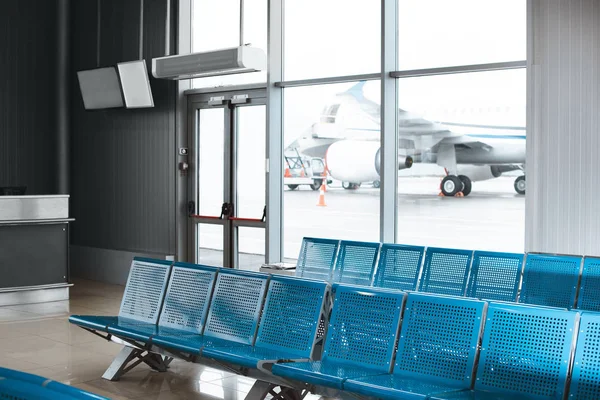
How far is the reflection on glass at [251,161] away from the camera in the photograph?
30.1ft

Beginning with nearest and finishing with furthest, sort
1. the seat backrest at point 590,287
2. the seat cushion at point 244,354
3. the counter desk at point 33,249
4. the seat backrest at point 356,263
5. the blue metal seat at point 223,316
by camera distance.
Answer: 1. the seat cushion at point 244,354
2. the blue metal seat at point 223,316
3. the seat backrest at point 590,287
4. the seat backrest at point 356,263
5. the counter desk at point 33,249

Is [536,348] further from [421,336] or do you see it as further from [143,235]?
[143,235]

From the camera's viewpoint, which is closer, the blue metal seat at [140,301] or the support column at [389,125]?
the blue metal seat at [140,301]

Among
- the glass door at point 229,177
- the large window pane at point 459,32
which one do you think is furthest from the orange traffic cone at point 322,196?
the large window pane at point 459,32

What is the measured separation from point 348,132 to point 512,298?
3614 millimetres

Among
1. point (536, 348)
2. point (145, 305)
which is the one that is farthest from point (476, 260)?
point (145, 305)

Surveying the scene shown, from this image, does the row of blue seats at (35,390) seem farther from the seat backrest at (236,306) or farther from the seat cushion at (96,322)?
the seat cushion at (96,322)

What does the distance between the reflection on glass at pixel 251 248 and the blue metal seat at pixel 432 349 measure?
531 cm

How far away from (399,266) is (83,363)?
8.36 feet

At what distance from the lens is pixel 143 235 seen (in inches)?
400

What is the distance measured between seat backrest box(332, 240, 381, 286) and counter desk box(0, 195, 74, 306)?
4058mm

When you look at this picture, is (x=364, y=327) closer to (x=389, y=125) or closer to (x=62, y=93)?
(x=389, y=125)

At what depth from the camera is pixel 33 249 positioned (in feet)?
28.4

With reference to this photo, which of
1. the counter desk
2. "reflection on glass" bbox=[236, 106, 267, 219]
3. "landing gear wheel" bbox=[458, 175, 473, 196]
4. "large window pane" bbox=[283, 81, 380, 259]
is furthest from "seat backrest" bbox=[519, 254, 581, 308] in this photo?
the counter desk
